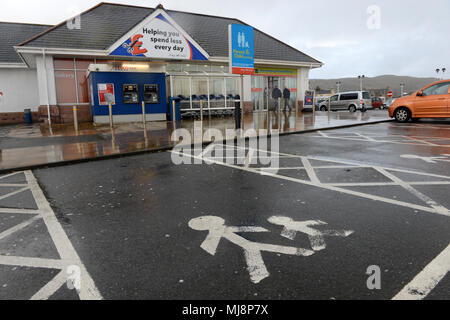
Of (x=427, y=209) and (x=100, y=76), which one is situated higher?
(x=100, y=76)

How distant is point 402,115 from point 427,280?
1607cm

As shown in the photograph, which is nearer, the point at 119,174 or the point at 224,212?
the point at 224,212

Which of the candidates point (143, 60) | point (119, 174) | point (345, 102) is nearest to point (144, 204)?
point (119, 174)

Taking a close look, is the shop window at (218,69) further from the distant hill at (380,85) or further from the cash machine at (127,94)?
the distant hill at (380,85)

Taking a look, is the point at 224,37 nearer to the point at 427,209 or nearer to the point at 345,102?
the point at 345,102

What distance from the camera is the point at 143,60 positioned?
19859mm

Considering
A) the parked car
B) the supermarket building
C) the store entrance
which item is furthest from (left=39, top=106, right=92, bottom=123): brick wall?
the parked car

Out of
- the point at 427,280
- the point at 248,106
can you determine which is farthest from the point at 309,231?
the point at 248,106

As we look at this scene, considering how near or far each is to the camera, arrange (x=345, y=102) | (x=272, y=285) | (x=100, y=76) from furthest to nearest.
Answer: (x=345, y=102)
(x=100, y=76)
(x=272, y=285)

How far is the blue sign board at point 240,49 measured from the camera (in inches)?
505

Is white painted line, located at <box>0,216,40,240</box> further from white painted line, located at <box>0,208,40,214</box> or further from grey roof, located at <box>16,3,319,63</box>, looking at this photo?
grey roof, located at <box>16,3,319,63</box>
